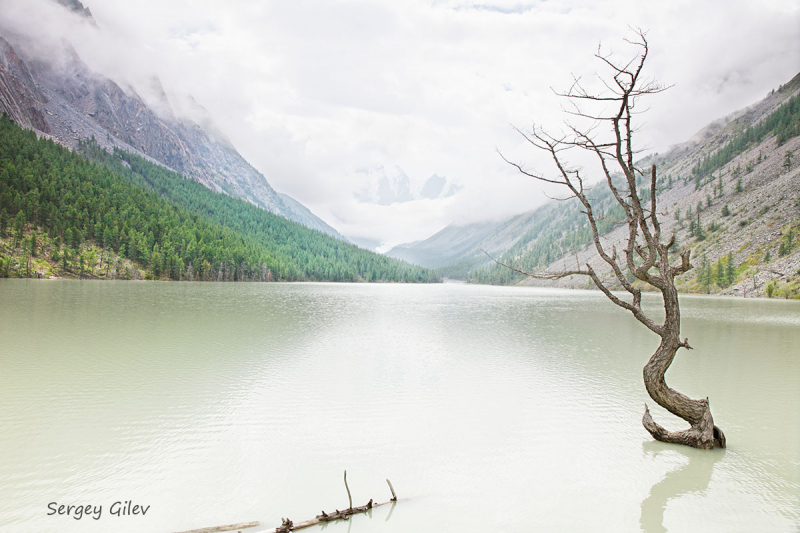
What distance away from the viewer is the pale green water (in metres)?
6.62

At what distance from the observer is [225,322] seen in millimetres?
29578

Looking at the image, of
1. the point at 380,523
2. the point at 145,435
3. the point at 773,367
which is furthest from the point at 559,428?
the point at 773,367

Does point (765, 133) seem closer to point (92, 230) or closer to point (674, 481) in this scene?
point (674, 481)

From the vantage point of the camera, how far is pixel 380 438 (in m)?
9.75

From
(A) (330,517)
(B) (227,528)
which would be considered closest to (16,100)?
(B) (227,528)

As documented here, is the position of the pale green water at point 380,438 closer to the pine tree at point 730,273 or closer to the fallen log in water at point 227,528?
the fallen log in water at point 227,528

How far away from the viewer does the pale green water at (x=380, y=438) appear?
6621 millimetres

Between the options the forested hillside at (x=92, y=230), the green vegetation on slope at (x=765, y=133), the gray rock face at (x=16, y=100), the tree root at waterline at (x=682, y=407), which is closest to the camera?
the tree root at waterline at (x=682, y=407)

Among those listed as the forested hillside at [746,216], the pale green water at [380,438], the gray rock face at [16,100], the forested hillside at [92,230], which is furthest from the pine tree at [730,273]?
the gray rock face at [16,100]

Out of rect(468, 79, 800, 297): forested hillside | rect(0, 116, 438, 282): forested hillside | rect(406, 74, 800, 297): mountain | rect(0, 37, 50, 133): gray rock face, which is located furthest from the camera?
rect(0, 37, 50, 133): gray rock face

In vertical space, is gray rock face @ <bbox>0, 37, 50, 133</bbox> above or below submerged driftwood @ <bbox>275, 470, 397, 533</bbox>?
above

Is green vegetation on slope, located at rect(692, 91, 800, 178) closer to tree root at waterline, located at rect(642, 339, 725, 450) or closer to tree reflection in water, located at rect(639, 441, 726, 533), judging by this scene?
tree root at waterline, located at rect(642, 339, 725, 450)

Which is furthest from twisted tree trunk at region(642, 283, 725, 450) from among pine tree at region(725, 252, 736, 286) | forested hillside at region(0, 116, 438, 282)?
pine tree at region(725, 252, 736, 286)

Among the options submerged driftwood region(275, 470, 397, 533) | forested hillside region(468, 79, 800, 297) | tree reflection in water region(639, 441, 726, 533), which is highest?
forested hillside region(468, 79, 800, 297)
